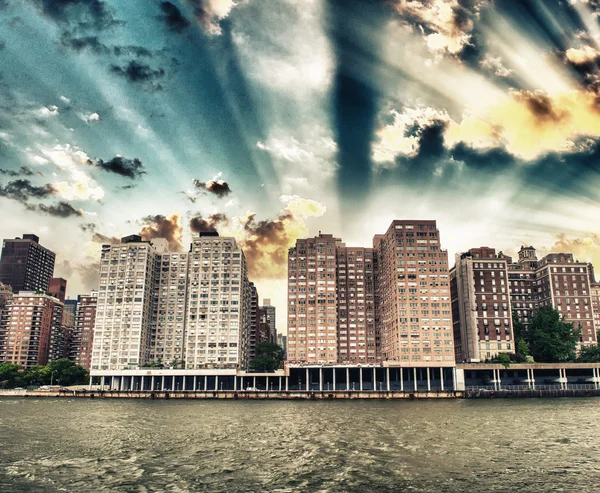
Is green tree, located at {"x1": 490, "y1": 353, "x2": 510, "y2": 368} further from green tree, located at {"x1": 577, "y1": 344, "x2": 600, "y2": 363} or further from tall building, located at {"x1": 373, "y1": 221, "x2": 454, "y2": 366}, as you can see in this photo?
green tree, located at {"x1": 577, "y1": 344, "x2": 600, "y2": 363}

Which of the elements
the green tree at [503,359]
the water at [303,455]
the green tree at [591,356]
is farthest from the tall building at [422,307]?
the water at [303,455]

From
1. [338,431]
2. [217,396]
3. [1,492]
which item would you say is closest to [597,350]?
[217,396]

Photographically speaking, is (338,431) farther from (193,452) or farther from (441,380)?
(441,380)

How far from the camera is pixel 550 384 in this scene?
637 ft

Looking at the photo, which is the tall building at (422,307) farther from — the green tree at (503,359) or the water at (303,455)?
the water at (303,455)

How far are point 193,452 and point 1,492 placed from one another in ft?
72.1

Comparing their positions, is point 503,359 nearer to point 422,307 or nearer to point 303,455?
point 422,307

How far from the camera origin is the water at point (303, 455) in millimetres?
43031

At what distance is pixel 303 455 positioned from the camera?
187ft

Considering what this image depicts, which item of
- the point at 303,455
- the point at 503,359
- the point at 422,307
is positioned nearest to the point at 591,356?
the point at 503,359

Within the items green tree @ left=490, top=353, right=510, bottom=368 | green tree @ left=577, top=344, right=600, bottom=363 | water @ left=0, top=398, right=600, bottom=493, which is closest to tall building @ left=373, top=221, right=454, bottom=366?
green tree @ left=490, top=353, right=510, bottom=368

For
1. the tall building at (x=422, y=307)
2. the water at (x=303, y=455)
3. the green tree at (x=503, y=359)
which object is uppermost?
the tall building at (x=422, y=307)

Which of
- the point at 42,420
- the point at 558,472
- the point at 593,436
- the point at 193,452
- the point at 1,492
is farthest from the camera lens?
the point at 42,420

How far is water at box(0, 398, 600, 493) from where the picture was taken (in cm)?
4303
